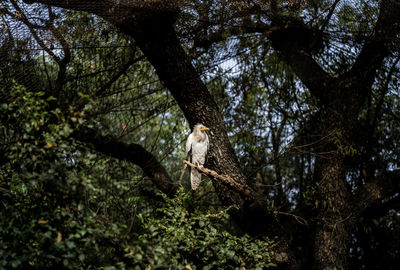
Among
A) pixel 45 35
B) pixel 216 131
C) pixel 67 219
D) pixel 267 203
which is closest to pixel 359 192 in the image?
pixel 267 203

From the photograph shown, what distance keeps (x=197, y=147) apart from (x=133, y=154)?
829mm

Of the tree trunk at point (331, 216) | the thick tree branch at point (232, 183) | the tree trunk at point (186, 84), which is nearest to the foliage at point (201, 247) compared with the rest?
the thick tree branch at point (232, 183)

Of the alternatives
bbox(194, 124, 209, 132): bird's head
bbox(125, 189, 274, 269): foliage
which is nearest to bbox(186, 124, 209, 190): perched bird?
bbox(194, 124, 209, 132): bird's head

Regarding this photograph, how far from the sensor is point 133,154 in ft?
14.1

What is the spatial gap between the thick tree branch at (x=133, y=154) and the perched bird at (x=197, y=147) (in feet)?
1.01

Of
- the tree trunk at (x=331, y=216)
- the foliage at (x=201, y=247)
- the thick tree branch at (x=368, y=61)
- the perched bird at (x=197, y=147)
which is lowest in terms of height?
the foliage at (x=201, y=247)

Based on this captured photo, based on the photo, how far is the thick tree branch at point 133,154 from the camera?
3973 millimetres

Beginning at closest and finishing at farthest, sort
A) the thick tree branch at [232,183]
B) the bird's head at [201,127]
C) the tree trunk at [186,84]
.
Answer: the thick tree branch at [232,183] < the tree trunk at [186,84] < the bird's head at [201,127]

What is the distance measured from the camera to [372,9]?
402 centimetres

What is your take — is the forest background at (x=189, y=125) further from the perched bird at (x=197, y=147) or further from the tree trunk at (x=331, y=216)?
the perched bird at (x=197, y=147)

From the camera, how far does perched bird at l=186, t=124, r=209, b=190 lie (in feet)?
12.4

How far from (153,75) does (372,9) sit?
2725 mm

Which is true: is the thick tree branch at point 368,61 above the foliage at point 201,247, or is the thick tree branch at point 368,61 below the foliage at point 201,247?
above

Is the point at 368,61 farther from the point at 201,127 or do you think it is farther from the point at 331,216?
the point at 201,127
